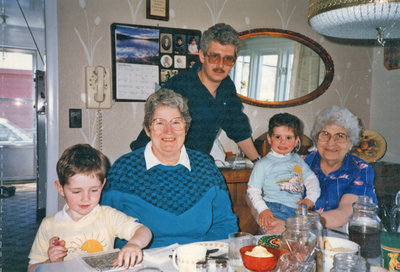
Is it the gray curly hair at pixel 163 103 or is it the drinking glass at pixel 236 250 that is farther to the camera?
the gray curly hair at pixel 163 103

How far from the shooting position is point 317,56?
3445 millimetres

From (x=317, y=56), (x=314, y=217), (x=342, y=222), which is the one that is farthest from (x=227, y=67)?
(x=317, y=56)

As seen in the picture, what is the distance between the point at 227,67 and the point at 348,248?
4.76ft

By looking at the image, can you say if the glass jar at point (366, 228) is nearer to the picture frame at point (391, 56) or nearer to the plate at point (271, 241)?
the plate at point (271, 241)

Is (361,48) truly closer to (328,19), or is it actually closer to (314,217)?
(328,19)

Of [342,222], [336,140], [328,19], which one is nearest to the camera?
[328,19]

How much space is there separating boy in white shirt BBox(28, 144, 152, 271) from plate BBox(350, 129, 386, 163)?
2.58 meters

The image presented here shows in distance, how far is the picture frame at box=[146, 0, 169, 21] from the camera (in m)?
2.81

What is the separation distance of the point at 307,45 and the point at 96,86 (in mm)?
2107

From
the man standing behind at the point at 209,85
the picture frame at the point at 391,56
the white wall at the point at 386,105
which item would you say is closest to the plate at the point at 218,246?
the man standing behind at the point at 209,85

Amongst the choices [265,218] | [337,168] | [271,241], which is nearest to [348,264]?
[271,241]

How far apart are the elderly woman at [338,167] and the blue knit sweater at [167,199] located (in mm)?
655

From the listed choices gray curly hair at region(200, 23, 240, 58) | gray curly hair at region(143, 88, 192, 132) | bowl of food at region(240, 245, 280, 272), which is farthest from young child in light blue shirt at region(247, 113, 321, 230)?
bowl of food at region(240, 245, 280, 272)

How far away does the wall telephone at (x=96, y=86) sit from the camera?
2.67m
